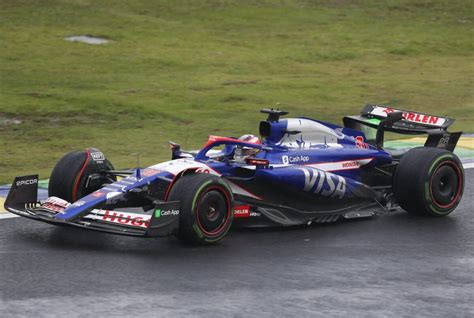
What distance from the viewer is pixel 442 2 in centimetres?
3681

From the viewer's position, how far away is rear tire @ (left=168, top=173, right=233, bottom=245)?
980cm

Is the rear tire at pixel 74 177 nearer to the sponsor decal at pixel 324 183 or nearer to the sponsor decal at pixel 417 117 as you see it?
the sponsor decal at pixel 324 183

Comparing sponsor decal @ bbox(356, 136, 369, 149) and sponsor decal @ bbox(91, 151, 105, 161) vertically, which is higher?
sponsor decal @ bbox(356, 136, 369, 149)

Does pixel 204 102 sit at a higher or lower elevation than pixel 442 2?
lower

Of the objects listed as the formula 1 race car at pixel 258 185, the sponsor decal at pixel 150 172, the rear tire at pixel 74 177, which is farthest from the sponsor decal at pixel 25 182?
the sponsor decal at pixel 150 172

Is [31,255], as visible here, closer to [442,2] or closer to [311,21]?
[311,21]

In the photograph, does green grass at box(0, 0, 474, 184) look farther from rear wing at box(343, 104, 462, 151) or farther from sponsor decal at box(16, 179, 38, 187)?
rear wing at box(343, 104, 462, 151)

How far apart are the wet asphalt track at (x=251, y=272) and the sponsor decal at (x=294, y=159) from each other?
70 cm

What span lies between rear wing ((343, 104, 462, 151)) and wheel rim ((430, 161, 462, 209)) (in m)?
0.66

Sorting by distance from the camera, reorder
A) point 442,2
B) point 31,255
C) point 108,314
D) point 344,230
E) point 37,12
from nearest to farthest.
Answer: point 108,314
point 31,255
point 344,230
point 37,12
point 442,2

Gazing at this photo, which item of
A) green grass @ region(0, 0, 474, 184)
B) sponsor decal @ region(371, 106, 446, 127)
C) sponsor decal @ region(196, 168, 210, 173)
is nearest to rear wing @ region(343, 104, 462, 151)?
sponsor decal @ region(371, 106, 446, 127)

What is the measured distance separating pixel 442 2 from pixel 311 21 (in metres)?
6.35

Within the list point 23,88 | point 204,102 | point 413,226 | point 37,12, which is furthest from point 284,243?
point 37,12

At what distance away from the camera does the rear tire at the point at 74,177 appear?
11.1m
